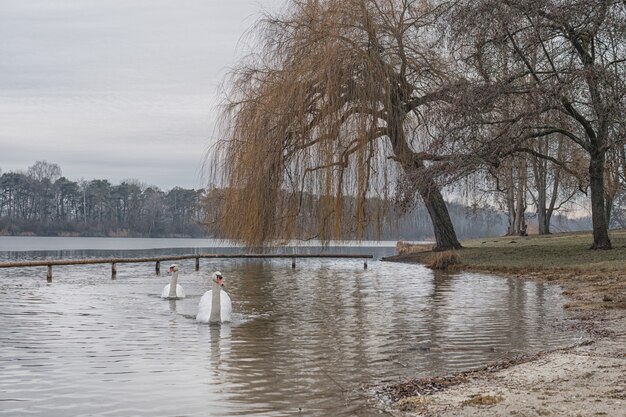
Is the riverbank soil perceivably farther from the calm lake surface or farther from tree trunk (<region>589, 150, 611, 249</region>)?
tree trunk (<region>589, 150, 611, 249</region>)

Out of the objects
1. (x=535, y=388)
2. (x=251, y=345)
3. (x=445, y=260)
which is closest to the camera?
(x=535, y=388)

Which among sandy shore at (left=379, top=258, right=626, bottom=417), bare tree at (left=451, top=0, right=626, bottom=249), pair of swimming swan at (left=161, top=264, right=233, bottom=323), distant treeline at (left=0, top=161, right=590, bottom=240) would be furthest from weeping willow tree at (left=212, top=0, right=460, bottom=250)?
distant treeline at (left=0, top=161, right=590, bottom=240)

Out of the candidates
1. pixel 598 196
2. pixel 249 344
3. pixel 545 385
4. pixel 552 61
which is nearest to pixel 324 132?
pixel 552 61

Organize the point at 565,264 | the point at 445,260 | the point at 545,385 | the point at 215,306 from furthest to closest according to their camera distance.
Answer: the point at 445,260
the point at 565,264
the point at 215,306
the point at 545,385

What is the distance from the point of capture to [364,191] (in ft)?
80.4

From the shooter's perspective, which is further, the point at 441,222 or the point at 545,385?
the point at 441,222

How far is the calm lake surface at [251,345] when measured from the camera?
713cm

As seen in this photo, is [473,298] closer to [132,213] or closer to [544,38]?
[544,38]

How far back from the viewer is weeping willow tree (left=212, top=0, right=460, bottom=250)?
79.6ft

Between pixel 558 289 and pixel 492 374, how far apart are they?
36.4ft

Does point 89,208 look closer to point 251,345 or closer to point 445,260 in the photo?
point 445,260

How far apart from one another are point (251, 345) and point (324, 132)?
47.0 ft

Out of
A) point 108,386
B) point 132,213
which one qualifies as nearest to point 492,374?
point 108,386

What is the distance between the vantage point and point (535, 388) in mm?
6891
